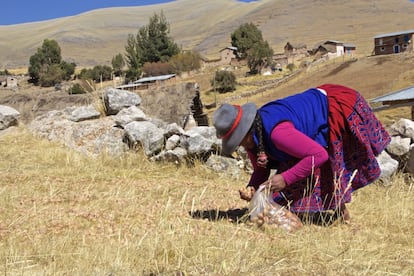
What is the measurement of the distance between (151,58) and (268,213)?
6272 cm

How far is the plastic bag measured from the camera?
3.41 meters

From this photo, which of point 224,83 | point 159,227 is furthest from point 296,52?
point 159,227

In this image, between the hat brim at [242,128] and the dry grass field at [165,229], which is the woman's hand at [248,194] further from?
the hat brim at [242,128]

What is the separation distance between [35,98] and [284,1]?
485ft

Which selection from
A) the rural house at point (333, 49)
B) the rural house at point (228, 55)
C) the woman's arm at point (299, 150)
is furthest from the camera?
the rural house at point (228, 55)

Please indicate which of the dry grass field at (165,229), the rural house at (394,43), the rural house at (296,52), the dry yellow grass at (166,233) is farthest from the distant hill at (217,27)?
the dry yellow grass at (166,233)

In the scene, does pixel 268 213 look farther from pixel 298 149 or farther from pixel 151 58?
pixel 151 58

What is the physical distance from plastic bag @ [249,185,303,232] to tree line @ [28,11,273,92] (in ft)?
171

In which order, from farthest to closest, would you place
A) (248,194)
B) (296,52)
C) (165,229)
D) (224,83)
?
(296,52) < (224,83) < (248,194) < (165,229)

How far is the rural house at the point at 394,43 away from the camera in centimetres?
5362

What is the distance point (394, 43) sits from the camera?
179 feet

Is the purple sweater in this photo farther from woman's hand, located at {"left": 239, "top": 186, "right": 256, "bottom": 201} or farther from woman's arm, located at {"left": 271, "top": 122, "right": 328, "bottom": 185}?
woman's hand, located at {"left": 239, "top": 186, "right": 256, "bottom": 201}

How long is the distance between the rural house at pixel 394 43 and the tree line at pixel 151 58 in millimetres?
12321

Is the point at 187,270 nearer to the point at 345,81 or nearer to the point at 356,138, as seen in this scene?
the point at 356,138
